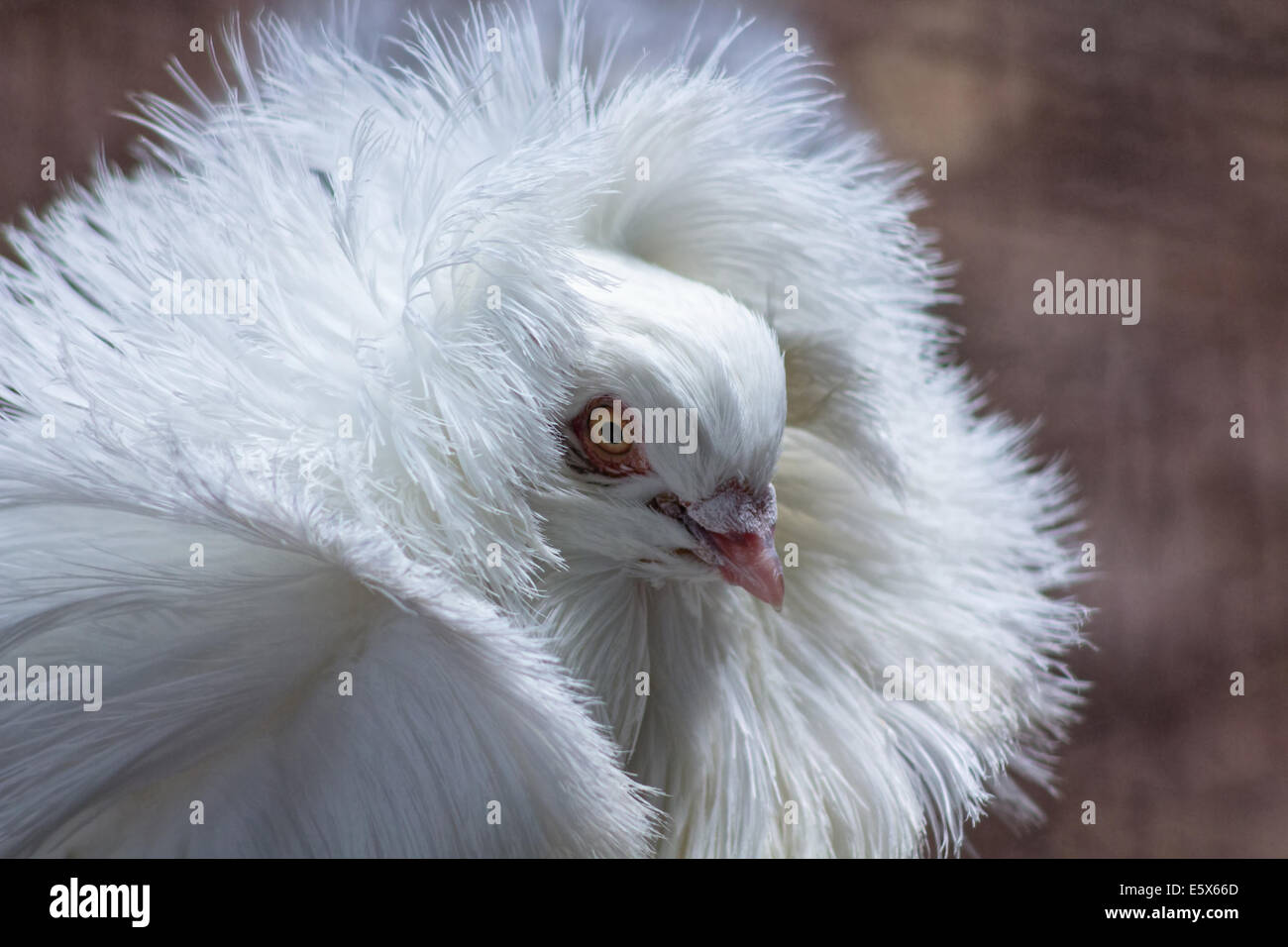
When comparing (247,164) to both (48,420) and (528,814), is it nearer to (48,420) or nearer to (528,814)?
(48,420)

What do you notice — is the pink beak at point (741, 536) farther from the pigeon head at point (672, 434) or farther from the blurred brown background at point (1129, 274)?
the blurred brown background at point (1129, 274)

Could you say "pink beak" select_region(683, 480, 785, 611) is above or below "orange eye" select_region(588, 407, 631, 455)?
below

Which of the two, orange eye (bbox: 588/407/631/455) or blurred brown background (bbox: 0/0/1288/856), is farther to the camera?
blurred brown background (bbox: 0/0/1288/856)

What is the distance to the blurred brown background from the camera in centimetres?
79

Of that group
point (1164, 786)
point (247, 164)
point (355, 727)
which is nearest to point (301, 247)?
point (247, 164)

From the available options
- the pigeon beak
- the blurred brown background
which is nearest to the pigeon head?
the pigeon beak

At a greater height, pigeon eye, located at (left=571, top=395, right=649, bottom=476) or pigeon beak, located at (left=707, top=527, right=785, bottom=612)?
pigeon eye, located at (left=571, top=395, right=649, bottom=476)

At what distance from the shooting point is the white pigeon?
37 centimetres

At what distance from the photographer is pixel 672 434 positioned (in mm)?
381

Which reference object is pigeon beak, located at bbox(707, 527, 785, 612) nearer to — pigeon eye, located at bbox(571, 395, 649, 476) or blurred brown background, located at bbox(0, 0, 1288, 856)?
pigeon eye, located at bbox(571, 395, 649, 476)

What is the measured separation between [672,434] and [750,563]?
6 centimetres

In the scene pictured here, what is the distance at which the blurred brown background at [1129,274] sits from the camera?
79 centimetres

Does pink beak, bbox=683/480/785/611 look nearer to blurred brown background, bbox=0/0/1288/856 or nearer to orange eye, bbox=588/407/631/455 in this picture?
orange eye, bbox=588/407/631/455

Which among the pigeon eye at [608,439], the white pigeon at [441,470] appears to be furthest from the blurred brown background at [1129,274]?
the pigeon eye at [608,439]
